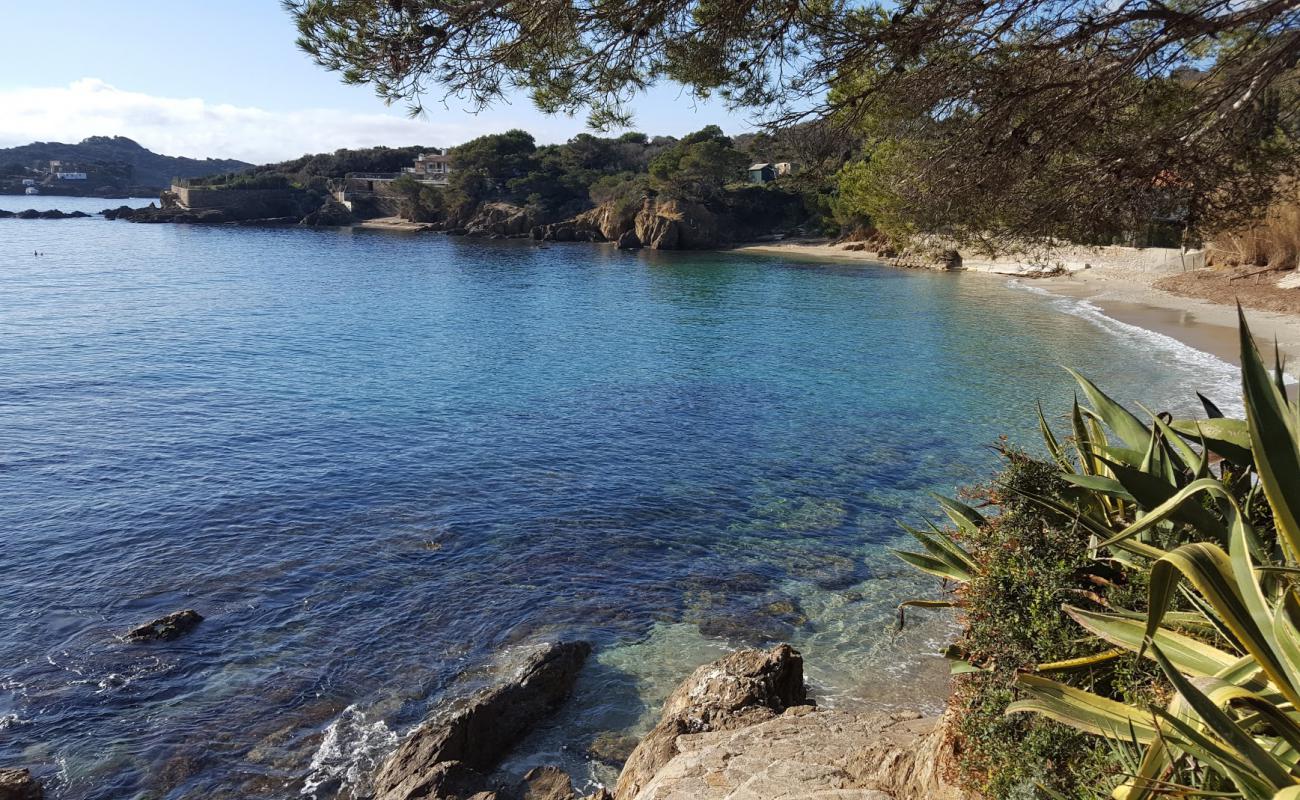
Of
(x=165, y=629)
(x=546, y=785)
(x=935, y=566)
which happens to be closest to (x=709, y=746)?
(x=546, y=785)

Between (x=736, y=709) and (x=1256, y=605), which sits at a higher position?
(x=1256, y=605)

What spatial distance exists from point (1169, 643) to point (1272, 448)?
918 mm

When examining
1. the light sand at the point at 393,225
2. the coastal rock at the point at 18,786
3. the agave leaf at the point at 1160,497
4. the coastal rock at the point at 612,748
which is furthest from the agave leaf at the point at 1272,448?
the light sand at the point at 393,225

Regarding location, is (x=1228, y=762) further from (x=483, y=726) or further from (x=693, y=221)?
(x=693, y=221)

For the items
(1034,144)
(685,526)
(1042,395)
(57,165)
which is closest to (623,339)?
(1042,395)

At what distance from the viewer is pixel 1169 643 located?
3.62 meters

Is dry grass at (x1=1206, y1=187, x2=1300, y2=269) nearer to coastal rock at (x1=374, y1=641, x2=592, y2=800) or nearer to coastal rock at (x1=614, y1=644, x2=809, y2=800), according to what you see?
coastal rock at (x1=614, y1=644, x2=809, y2=800)

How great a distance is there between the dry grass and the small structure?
188 feet

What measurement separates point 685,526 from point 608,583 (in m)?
2.21

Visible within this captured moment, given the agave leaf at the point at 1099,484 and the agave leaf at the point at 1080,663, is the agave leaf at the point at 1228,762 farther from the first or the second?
the agave leaf at the point at 1099,484

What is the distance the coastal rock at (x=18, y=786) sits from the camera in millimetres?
7023

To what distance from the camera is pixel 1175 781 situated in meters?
3.10

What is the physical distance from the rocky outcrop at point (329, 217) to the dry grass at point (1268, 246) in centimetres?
9818

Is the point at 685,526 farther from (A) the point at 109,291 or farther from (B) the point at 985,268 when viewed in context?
(B) the point at 985,268
